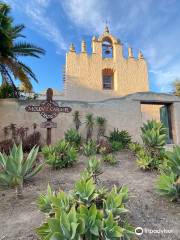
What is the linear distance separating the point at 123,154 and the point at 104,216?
19.1 feet

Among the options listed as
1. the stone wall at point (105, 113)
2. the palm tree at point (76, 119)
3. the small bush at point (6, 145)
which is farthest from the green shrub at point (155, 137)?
the small bush at point (6, 145)

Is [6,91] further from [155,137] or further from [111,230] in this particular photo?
[111,230]

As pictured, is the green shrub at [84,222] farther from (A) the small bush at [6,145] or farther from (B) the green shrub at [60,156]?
(A) the small bush at [6,145]

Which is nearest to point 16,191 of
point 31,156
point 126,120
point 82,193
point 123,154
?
point 31,156

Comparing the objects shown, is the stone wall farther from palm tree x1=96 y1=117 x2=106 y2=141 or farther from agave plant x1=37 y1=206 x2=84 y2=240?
agave plant x1=37 y1=206 x2=84 y2=240

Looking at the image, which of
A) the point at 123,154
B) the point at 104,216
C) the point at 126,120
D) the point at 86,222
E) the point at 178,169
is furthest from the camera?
the point at 126,120

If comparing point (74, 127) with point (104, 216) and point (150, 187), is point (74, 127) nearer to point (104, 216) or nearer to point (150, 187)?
point (150, 187)

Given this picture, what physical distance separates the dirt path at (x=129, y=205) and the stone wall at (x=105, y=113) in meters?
4.41

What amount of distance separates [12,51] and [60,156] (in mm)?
7990

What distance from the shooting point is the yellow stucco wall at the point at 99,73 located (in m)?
15.7

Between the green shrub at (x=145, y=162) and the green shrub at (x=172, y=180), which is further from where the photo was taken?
the green shrub at (x=145, y=162)

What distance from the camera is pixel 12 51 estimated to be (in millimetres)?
11977

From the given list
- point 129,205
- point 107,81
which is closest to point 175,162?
point 129,205

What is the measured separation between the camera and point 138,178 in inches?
228
